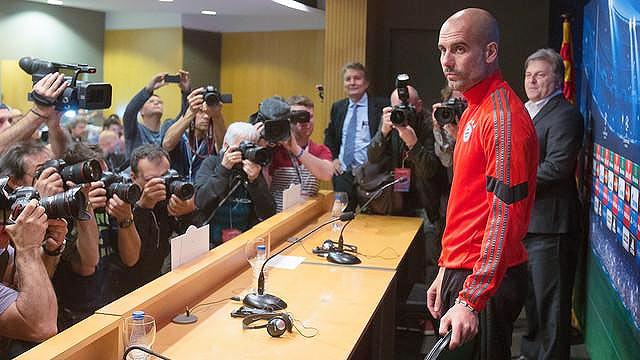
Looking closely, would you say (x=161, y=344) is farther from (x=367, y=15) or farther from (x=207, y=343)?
(x=367, y=15)

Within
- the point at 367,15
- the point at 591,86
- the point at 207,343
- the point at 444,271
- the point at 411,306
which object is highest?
the point at 367,15

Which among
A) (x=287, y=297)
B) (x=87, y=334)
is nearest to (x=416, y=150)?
(x=287, y=297)

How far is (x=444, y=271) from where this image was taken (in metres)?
2.43

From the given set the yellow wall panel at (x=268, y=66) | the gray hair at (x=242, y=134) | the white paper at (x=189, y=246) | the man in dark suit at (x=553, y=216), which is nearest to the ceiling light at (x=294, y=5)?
the yellow wall panel at (x=268, y=66)

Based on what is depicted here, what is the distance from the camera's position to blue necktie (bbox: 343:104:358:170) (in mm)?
5098

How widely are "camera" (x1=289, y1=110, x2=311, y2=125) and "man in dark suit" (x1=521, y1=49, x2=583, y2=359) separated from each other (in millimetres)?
1165

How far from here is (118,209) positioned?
2922 millimetres

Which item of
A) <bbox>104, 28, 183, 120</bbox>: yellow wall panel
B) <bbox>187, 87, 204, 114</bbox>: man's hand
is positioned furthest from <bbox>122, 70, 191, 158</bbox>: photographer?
<bbox>104, 28, 183, 120</bbox>: yellow wall panel

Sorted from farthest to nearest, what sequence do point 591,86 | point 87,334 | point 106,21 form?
1. point 106,21
2. point 591,86
3. point 87,334

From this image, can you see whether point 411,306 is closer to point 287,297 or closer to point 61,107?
point 287,297

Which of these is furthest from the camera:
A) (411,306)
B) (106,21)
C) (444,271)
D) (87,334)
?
(106,21)

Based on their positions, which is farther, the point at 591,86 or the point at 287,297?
the point at 591,86

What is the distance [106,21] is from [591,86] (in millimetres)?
6700

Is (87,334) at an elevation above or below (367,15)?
below
